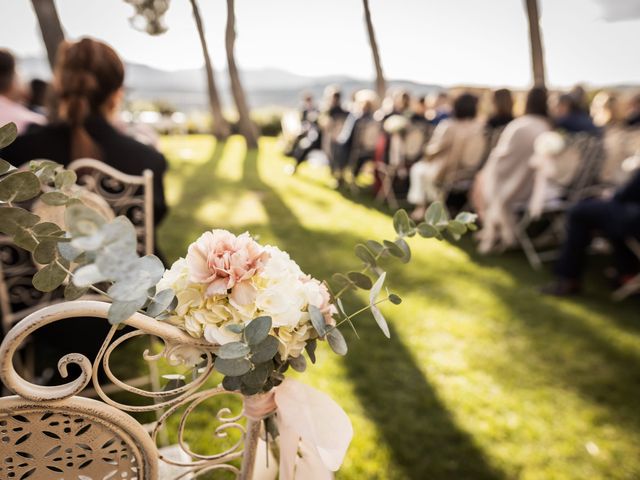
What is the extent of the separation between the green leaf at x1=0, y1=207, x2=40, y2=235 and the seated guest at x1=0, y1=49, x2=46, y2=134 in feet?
7.68

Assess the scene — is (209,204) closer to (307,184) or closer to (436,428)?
(307,184)

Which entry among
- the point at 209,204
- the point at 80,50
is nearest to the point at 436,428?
the point at 80,50

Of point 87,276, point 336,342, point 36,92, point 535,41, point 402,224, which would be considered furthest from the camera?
point 535,41

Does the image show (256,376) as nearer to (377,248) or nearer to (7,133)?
(377,248)

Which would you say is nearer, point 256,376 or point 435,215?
point 256,376

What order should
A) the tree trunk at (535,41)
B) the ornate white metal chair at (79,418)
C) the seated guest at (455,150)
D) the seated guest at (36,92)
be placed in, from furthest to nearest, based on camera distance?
the tree trunk at (535,41) < the seated guest at (455,150) < the seated guest at (36,92) < the ornate white metal chair at (79,418)

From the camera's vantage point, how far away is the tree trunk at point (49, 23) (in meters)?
6.35

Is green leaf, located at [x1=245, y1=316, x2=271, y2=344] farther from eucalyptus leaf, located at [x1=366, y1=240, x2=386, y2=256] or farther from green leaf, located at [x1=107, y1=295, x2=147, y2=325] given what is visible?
eucalyptus leaf, located at [x1=366, y1=240, x2=386, y2=256]

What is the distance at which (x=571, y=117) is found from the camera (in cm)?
533

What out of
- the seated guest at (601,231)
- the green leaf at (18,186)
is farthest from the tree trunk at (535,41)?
the green leaf at (18,186)

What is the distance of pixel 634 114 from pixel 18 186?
18.4 ft

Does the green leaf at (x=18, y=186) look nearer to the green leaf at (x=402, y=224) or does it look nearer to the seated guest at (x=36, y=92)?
the green leaf at (x=402, y=224)

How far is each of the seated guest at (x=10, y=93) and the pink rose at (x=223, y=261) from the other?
8.02 ft

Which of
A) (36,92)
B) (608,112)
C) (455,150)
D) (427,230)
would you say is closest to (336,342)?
(427,230)
